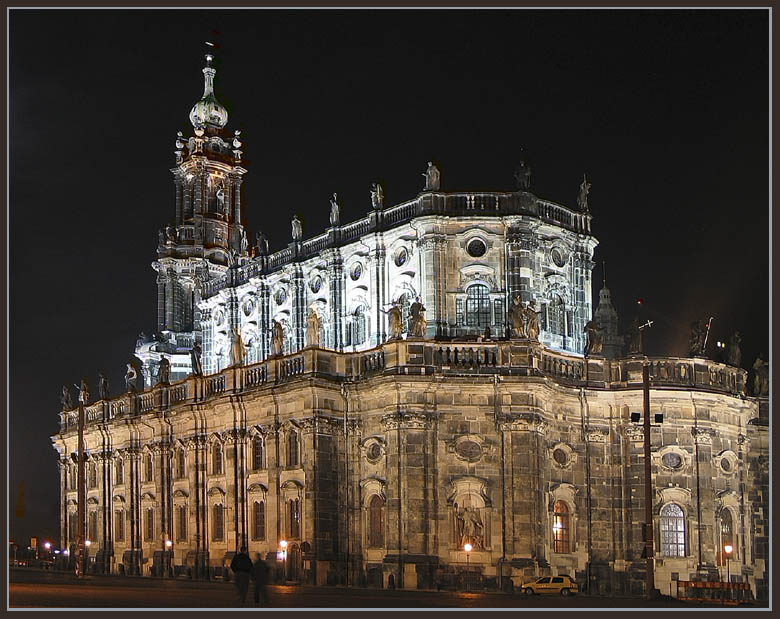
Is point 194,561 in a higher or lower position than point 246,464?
lower

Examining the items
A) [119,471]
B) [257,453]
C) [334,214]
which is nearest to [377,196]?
[334,214]

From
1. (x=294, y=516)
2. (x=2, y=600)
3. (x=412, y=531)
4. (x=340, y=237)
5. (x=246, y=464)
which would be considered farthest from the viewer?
(x=340, y=237)

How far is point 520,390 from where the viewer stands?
5681 centimetres

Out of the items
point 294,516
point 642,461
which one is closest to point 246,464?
point 294,516

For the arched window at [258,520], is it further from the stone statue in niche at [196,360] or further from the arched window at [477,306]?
the arched window at [477,306]

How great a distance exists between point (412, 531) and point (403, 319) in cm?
1123

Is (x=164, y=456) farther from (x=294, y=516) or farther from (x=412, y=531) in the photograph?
(x=412, y=531)

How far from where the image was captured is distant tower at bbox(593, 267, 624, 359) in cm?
6944

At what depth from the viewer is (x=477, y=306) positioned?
6262 centimetres

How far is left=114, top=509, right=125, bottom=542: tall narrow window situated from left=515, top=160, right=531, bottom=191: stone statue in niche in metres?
31.2

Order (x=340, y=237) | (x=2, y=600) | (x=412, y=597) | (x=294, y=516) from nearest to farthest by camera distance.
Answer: (x=2, y=600) → (x=412, y=597) → (x=294, y=516) → (x=340, y=237)

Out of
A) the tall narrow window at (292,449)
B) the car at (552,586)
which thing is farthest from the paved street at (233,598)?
the tall narrow window at (292,449)

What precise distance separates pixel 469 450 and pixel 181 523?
1990cm

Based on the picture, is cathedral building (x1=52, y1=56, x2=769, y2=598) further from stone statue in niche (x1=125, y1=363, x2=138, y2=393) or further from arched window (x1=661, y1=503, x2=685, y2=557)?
stone statue in niche (x1=125, y1=363, x2=138, y2=393)
